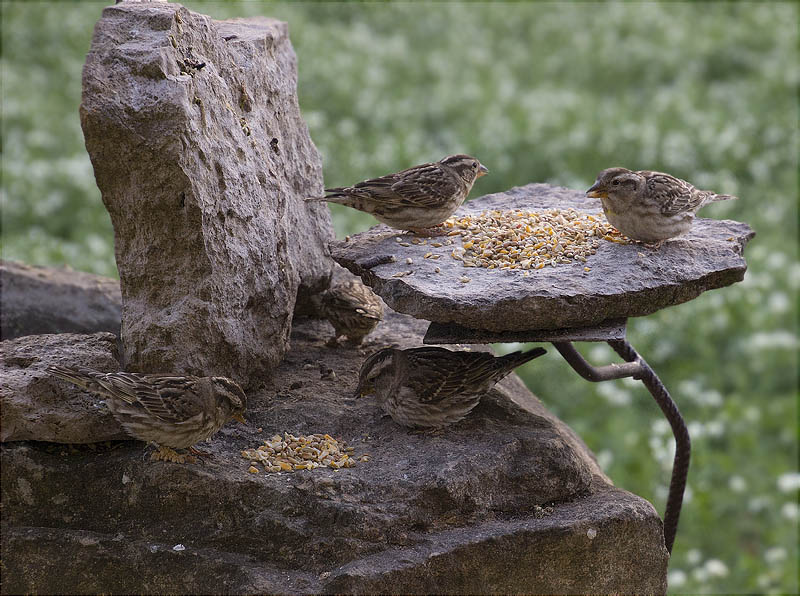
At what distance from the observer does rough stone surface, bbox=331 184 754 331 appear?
4609 mm

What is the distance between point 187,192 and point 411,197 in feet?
4.02

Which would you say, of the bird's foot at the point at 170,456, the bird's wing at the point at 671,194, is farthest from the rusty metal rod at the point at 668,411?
the bird's foot at the point at 170,456

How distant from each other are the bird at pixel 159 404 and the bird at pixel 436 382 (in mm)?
A: 923

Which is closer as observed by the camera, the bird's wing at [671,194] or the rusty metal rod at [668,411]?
the bird's wing at [671,194]

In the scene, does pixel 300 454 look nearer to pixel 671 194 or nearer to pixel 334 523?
pixel 334 523

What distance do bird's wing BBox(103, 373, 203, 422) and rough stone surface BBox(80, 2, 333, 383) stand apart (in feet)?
0.83

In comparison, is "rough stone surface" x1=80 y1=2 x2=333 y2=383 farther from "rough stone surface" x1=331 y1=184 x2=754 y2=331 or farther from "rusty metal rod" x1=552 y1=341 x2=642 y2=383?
"rusty metal rod" x1=552 y1=341 x2=642 y2=383

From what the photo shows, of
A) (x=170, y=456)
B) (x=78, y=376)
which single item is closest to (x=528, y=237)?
(x=170, y=456)

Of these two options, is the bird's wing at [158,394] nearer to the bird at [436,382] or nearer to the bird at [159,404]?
the bird at [159,404]

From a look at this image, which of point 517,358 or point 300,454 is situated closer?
point 300,454

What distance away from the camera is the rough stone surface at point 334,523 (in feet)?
14.5

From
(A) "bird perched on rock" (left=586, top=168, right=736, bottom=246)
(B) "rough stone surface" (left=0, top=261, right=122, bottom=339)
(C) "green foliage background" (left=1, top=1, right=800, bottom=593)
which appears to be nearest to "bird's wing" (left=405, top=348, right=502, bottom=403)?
(A) "bird perched on rock" (left=586, top=168, right=736, bottom=246)

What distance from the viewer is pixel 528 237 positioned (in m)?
5.27

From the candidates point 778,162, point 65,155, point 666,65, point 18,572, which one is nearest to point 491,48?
point 666,65
